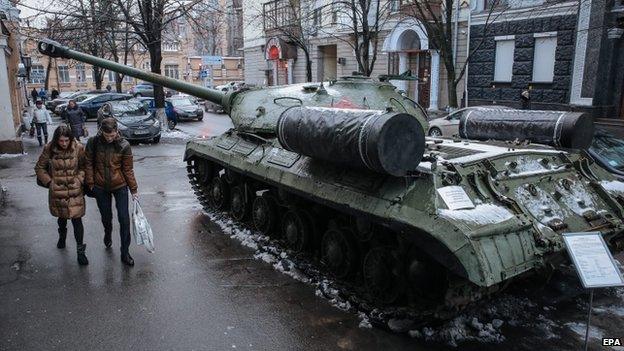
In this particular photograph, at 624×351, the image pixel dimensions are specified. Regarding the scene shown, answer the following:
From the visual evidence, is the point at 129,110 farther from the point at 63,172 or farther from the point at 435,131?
the point at 63,172

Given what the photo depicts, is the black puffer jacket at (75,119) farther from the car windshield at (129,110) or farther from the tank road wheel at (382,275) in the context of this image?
the tank road wheel at (382,275)

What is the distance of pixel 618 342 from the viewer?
4.71m

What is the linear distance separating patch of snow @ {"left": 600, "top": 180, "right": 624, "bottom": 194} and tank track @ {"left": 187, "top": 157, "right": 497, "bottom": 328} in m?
2.24

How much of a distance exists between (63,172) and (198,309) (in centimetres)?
230

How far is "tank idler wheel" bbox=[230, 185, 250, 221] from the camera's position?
8117 millimetres

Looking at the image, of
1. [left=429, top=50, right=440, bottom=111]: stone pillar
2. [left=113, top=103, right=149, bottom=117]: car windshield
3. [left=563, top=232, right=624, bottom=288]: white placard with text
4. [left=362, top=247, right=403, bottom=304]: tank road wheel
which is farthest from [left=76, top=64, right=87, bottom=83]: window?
[left=563, top=232, right=624, bottom=288]: white placard with text

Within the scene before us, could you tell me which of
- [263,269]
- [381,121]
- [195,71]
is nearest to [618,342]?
[381,121]

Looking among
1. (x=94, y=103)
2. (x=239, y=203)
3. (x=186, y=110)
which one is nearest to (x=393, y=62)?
(x=186, y=110)

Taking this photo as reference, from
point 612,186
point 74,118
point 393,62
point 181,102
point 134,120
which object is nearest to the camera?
point 612,186

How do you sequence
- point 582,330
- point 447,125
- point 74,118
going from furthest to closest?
point 74,118 → point 447,125 → point 582,330

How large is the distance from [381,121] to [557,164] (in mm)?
2331

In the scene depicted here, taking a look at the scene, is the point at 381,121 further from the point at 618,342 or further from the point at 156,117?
the point at 156,117

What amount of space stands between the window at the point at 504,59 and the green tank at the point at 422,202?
1460cm

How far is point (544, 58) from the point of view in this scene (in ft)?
63.5
